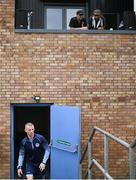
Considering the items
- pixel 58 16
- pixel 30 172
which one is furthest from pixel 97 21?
pixel 30 172

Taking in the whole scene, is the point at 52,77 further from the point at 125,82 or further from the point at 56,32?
the point at 125,82

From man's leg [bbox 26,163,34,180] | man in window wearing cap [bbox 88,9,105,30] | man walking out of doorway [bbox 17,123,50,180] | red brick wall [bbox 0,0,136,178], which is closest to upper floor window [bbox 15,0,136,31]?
man in window wearing cap [bbox 88,9,105,30]

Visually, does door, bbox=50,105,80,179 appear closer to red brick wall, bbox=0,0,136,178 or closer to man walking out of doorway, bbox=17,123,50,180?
red brick wall, bbox=0,0,136,178

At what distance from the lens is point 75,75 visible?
11562mm

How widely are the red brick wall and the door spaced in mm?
881

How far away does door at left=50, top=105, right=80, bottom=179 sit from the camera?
10.3 meters

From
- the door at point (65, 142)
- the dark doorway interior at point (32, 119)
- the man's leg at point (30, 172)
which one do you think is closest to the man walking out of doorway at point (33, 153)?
the man's leg at point (30, 172)

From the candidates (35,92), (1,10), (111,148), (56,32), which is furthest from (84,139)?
(1,10)

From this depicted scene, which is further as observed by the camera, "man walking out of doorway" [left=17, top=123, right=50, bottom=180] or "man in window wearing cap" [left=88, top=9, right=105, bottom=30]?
"man in window wearing cap" [left=88, top=9, right=105, bottom=30]

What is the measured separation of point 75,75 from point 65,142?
191 centimetres

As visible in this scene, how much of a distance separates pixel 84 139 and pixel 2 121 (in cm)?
213

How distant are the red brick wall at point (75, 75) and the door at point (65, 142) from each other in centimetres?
88

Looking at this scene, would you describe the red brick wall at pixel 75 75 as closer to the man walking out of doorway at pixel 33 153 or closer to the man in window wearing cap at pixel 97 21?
the man in window wearing cap at pixel 97 21

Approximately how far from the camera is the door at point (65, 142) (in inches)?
406
